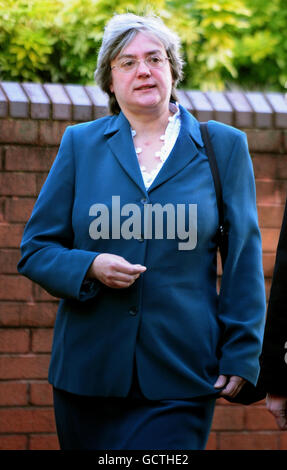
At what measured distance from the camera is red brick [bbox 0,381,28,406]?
422 centimetres

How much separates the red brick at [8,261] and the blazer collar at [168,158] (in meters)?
1.25

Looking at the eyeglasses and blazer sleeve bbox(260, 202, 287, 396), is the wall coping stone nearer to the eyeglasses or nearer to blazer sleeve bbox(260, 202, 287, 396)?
the eyeglasses

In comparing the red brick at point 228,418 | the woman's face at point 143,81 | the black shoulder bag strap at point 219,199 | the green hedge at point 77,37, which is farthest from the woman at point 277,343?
the red brick at point 228,418

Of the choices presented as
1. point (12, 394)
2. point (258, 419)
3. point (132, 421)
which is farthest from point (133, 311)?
point (258, 419)

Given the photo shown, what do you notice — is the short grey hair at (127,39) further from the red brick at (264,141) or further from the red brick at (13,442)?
the red brick at (13,442)

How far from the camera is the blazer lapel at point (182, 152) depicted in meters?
3.01

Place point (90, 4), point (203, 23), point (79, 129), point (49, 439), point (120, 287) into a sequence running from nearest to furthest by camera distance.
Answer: point (120, 287) < point (79, 129) < point (49, 439) < point (90, 4) < point (203, 23)

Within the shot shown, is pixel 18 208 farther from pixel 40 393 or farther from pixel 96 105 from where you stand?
pixel 40 393

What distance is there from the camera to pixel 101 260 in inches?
113

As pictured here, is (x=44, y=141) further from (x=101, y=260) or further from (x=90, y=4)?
(x=90, y=4)

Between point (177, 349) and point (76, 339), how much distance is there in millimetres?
367

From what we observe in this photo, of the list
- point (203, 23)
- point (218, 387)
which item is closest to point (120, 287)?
point (218, 387)

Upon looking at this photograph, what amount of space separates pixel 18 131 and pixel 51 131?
0.17 metres

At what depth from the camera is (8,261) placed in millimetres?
4223
